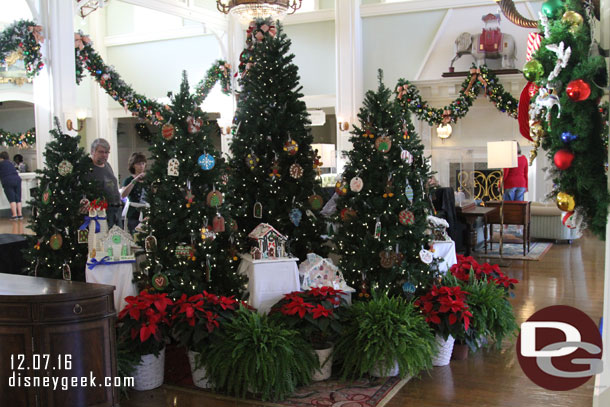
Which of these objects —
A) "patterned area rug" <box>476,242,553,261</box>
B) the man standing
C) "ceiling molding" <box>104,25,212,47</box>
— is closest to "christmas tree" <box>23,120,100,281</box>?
the man standing

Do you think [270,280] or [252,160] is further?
[252,160]

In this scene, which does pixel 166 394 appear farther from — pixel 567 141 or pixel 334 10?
pixel 334 10

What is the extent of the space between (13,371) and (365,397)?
2.16m

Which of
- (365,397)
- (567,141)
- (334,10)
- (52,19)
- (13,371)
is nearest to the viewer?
(567,141)

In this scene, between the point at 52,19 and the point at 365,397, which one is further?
the point at 52,19

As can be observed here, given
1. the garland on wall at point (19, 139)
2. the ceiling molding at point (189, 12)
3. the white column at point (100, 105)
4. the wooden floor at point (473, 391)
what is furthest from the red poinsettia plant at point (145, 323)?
the garland on wall at point (19, 139)

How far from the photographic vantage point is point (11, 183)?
13992 mm

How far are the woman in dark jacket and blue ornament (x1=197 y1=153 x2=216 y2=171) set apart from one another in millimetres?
10543

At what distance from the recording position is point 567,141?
2.65 m

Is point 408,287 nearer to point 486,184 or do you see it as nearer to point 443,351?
point 443,351

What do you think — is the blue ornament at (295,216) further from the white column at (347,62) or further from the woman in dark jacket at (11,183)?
the woman in dark jacket at (11,183)

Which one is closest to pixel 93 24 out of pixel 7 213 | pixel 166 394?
pixel 7 213

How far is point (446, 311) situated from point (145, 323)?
2.22 m

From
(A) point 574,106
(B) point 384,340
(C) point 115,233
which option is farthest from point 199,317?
(A) point 574,106
